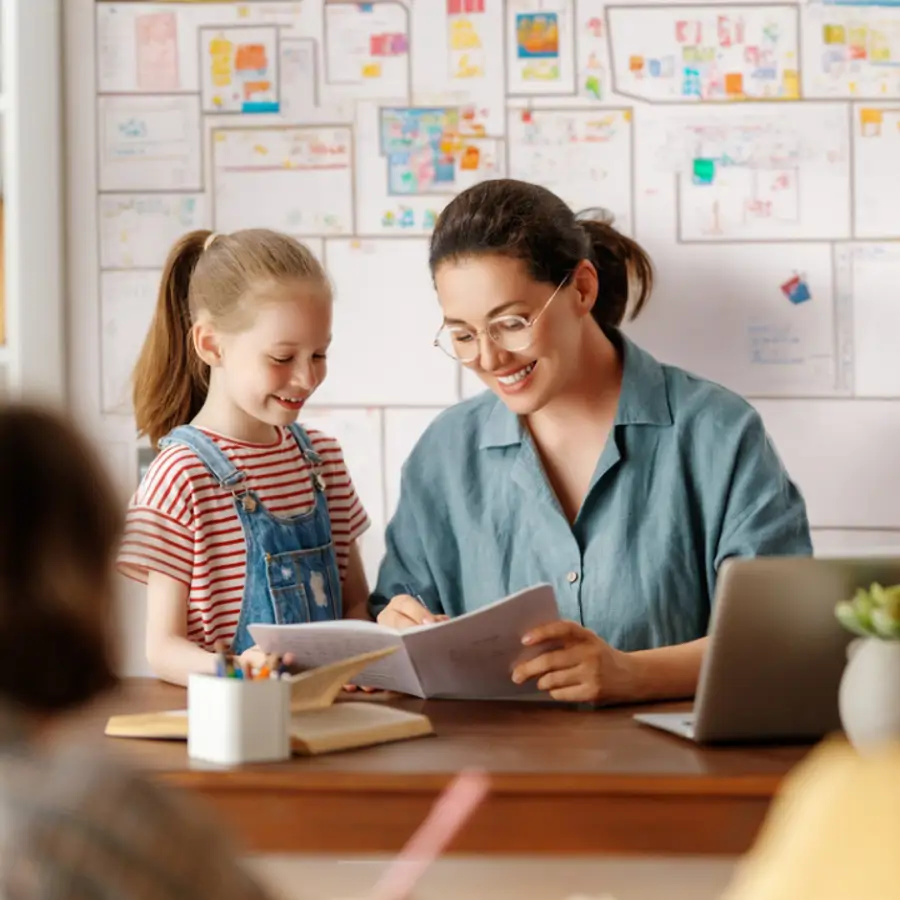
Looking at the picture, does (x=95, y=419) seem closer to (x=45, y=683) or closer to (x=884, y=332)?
(x=884, y=332)

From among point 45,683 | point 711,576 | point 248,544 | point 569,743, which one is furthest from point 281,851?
point 711,576

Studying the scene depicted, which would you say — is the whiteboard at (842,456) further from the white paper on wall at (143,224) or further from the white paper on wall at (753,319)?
the white paper on wall at (143,224)

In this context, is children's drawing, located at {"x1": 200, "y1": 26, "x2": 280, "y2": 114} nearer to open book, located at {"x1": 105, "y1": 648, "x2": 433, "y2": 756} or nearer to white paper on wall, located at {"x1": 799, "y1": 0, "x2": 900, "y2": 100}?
white paper on wall, located at {"x1": 799, "y1": 0, "x2": 900, "y2": 100}

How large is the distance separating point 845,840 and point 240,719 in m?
0.91

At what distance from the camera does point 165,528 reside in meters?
2.07

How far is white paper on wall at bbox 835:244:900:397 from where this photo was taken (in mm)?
2902

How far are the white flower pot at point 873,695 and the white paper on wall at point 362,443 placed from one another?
171 centimetres

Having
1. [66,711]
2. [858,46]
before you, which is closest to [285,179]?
[858,46]

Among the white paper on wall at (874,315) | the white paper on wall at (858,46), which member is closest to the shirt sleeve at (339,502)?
the white paper on wall at (874,315)

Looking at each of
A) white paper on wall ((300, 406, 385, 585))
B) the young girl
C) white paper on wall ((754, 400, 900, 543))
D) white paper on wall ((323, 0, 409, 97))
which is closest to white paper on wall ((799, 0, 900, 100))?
white paper on wall ((754, 400, 900, 543))

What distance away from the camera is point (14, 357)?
121 inches

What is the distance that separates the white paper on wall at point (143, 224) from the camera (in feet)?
9.98

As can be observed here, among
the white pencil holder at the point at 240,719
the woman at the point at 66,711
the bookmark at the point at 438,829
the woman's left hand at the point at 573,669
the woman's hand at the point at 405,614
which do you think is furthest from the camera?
the woman's hand at the point at 405,614

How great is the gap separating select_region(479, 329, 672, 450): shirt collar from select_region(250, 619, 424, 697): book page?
0.60 m
